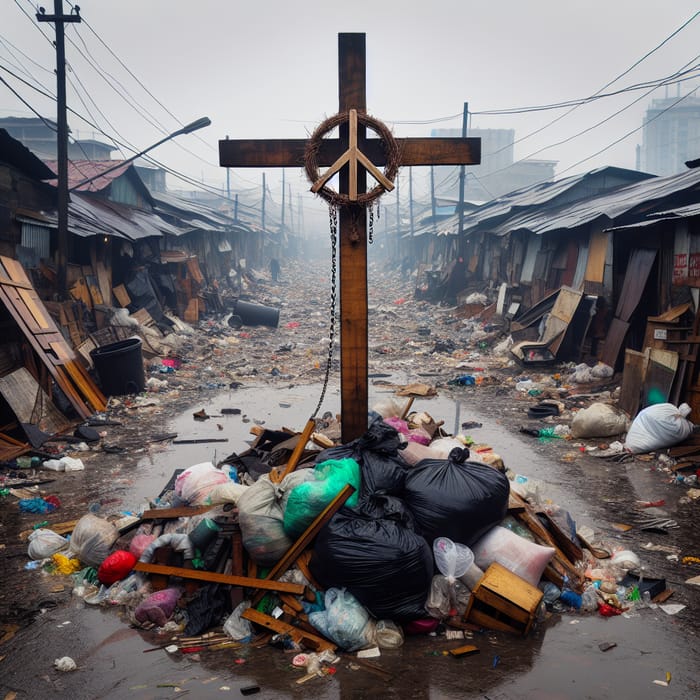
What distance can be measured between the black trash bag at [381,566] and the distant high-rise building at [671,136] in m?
87.6

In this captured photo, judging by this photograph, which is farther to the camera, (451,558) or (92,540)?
(92,540)

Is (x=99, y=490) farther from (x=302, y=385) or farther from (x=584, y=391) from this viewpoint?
(x=584, y=391)

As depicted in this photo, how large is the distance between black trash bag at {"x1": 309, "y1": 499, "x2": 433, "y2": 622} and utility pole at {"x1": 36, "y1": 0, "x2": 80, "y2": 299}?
967 cm

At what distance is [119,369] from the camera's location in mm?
9891

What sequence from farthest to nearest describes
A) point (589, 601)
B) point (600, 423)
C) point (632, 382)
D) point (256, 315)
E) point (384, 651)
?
point (256, 315)
point (632, 382)
point (600, 423)
point (589, 601)
point (384, 651)

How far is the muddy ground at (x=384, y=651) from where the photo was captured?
9.97ft

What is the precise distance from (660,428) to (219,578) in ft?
17.7

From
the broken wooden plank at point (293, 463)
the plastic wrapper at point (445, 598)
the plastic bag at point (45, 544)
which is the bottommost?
the plastic bag at point (45, 544)

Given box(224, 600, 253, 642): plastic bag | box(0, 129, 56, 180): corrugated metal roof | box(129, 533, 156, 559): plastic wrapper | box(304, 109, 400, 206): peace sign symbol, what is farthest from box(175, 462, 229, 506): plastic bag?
box(0, 129, 56, 180): corrugated metal roof

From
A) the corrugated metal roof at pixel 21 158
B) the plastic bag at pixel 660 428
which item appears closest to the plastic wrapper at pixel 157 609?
the plastic bag at pixel 660 428

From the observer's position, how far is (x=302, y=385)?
11469 millimetres

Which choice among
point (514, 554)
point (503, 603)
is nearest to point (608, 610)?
point (514, 554)

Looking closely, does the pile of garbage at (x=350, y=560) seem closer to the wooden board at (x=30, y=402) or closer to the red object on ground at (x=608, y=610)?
the red object on ground at (x=608, y=610)

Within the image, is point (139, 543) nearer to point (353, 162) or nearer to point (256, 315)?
point (353, 162)
